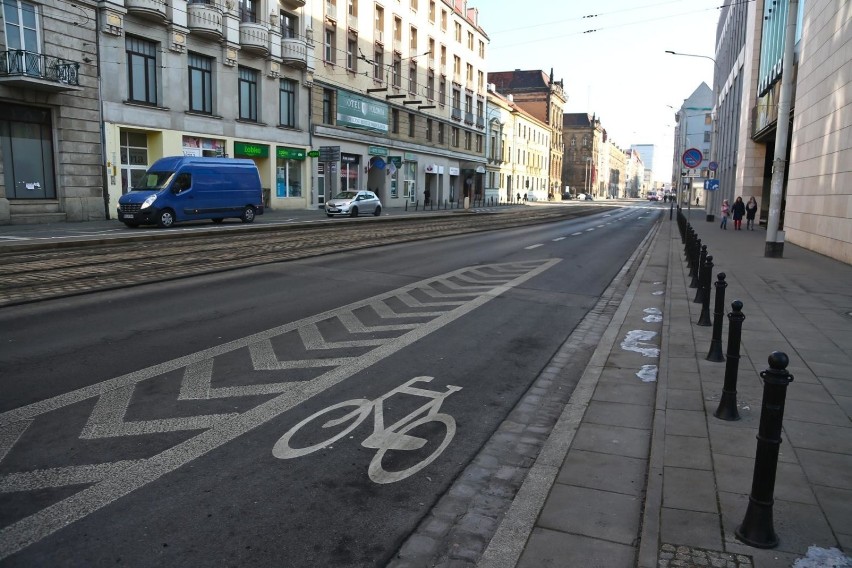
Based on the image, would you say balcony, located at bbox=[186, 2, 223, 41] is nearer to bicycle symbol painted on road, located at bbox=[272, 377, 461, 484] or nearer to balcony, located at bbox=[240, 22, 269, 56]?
balcony, located at bbox=[240, 22, 269, 56]

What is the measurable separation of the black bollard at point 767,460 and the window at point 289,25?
1433 inches

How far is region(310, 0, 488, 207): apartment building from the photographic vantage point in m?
39.6

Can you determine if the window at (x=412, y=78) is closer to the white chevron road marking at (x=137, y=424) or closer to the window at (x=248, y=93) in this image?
the window at (x=248, y=93)

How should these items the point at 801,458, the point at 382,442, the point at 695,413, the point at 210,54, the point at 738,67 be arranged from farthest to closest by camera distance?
the point at 738,67 → the point at 210,54 → the point at 695,413 → the point at 382,442 → the point at 801,458

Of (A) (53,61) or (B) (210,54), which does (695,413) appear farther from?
(B) (210,54)

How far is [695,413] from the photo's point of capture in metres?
5.14

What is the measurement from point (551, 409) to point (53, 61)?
24.3m

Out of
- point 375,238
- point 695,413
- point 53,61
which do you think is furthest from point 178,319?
point 53,61

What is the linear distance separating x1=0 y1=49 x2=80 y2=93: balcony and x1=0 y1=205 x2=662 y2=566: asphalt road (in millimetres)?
15704

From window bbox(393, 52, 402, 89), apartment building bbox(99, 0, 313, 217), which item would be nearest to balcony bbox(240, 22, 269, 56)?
apartment building bbox(99, 0, 313, 217)

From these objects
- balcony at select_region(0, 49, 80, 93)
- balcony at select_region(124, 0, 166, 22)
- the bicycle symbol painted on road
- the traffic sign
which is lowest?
the bicycle symbol painted on road

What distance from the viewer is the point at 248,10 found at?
32844 millimetres

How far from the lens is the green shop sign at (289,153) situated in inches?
1389

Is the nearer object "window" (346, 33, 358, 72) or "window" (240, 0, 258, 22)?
"window" (240, 0, 258, 22)
